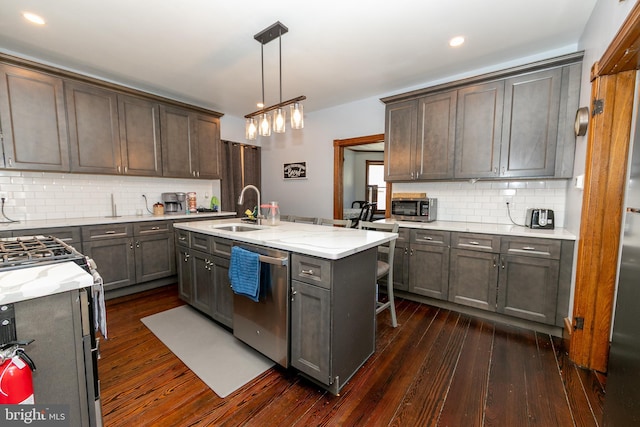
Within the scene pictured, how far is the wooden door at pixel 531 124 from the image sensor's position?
8.03ft

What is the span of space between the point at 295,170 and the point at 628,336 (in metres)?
4.29

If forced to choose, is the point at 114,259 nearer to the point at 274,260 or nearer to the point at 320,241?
the point at 274,260

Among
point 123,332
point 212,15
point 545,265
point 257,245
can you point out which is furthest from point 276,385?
point 212,15

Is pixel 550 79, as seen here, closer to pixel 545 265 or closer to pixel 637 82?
pixel 637 82

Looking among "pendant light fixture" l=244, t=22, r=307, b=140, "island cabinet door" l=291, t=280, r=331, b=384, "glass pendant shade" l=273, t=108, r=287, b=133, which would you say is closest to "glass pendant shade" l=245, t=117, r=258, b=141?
"pendant light fixture" l=244, t=22, r=307, b=140

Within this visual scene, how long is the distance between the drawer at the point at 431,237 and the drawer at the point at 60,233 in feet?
11.4

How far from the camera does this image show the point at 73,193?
127 inches

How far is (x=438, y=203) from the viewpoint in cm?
342

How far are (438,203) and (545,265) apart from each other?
1.33 meters

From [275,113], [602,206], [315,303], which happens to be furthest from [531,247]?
[275,113]

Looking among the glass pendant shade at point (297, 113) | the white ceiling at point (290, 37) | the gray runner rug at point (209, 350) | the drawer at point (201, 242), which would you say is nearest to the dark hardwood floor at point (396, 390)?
the gray runner rug at point (209, 350)

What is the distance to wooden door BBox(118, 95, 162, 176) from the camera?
3281 millimetres

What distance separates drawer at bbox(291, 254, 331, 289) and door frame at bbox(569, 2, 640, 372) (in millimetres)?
1782

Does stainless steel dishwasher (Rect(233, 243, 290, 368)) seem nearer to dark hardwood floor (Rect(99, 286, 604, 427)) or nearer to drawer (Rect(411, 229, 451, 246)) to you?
dark hardwood floor (Rect(99, 286, 604, 427))
